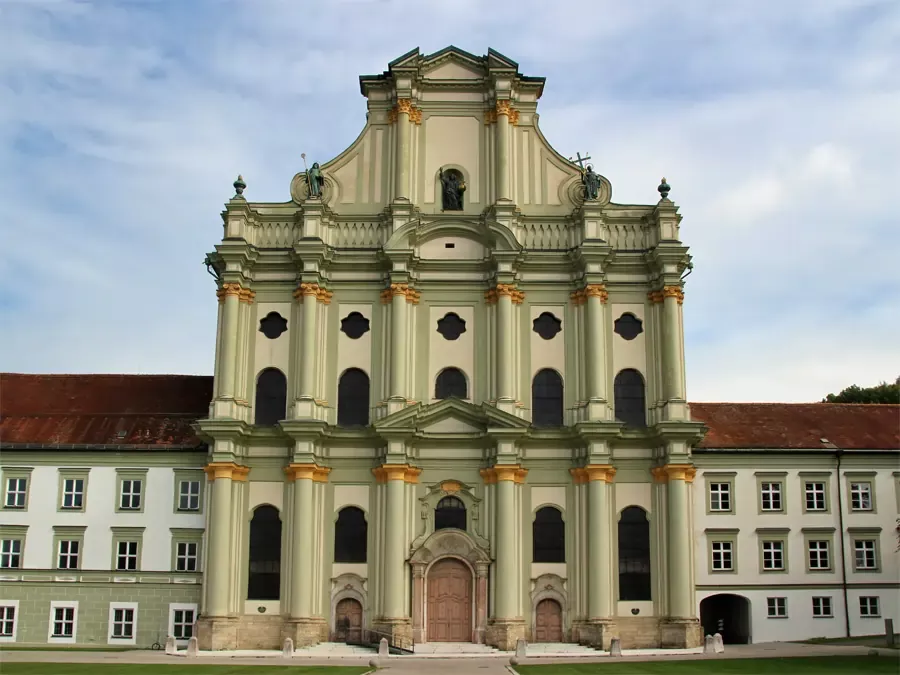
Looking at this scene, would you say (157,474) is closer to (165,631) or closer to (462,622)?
(165,631)

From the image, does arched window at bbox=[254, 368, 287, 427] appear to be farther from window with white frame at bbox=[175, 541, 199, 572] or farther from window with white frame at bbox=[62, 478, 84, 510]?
window with white frame at bbox=[62, 478, 84, 510]

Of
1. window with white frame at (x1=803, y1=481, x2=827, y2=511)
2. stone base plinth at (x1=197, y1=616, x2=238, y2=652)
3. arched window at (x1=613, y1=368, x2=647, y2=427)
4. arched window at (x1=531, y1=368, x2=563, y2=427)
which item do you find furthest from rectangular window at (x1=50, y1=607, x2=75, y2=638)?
window with white frame at (x1=803, y1=481, x2=827, y2=511)

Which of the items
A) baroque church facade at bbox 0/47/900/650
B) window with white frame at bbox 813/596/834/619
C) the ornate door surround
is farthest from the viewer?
window with white frame at bbox 813/596/834/619

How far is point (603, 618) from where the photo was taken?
39812 millimetres

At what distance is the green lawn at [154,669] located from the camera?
97.1 feet

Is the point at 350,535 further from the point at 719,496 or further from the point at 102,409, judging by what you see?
the point at 719,496

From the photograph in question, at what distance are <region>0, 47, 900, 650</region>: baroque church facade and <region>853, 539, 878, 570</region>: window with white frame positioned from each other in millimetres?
121

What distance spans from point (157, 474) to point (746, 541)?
23.8 metres

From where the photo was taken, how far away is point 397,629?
129ft

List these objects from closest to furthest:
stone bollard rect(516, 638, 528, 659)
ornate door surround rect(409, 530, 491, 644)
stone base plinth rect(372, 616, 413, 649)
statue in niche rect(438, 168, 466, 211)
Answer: stone bollard rect(516, 638, 528, 659) → stone base plinth rect(372, 616, 413, 649) → ornate door surround rect(409, 530, 491, 644) → statue in niche rect(438, 168, 466, 211)

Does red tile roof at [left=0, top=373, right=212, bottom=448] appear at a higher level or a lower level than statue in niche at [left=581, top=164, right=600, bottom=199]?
lower

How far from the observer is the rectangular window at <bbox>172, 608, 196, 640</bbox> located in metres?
41.7

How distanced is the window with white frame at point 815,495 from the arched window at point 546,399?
11.0 metres

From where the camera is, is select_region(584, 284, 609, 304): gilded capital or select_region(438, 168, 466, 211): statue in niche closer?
select_region(584, 284, 609, 304): gilded capital
